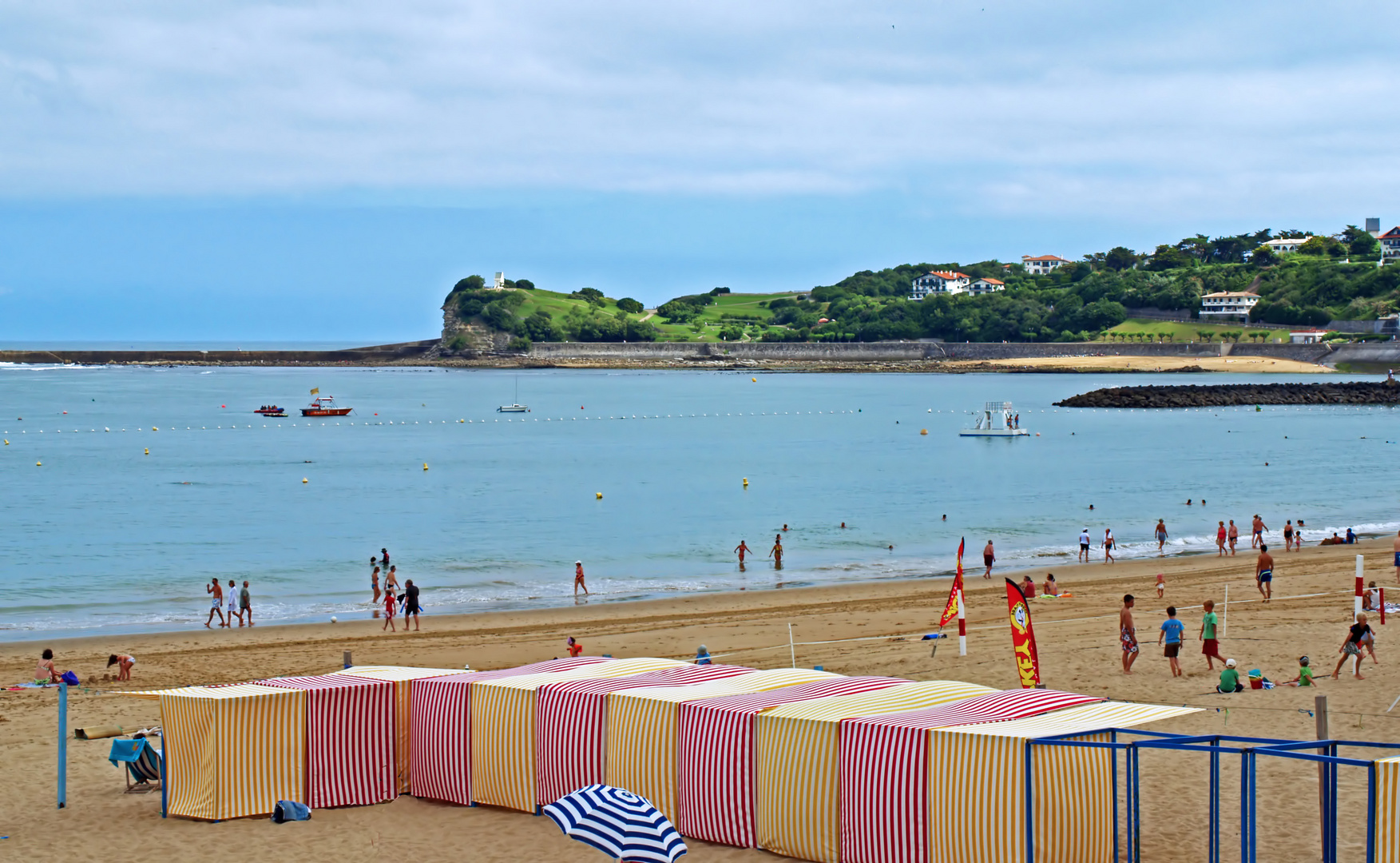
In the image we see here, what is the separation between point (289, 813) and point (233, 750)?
81cm

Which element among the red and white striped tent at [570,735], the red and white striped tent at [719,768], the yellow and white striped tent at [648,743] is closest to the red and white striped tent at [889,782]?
the red and white striped tent at [719,768]

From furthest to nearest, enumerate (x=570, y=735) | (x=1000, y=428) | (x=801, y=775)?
(x=1000, y=428), (x=570, y=735), (x=801, y=775)

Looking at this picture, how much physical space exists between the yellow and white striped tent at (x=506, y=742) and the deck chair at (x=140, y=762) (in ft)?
11.9

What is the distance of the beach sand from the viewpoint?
11188 millimetres

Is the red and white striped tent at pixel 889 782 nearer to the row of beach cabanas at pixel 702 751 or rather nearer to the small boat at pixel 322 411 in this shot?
the row of beach cabanas at pixel 702 751

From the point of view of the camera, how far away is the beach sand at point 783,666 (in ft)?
36.7

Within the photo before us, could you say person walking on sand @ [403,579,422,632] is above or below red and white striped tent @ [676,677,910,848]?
below

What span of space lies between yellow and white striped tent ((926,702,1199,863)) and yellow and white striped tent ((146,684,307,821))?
626cm

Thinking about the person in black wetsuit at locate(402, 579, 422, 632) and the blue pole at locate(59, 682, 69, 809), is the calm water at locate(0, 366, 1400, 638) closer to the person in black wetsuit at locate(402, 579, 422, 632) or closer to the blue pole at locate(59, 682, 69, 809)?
the person in black wetsuit at locate(402, 579, 422, 632)

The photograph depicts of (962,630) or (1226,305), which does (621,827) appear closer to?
(962,630)

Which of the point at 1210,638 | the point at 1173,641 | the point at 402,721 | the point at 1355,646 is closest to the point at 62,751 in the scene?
the point at 402,721

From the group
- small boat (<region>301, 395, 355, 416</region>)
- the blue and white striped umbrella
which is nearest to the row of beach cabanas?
the blue and white striped umbrella

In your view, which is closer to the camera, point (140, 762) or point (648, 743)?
point (648, 743)

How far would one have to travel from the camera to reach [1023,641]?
13.6 meters
